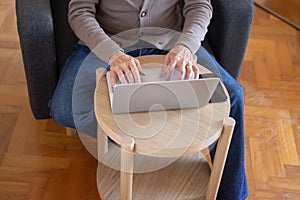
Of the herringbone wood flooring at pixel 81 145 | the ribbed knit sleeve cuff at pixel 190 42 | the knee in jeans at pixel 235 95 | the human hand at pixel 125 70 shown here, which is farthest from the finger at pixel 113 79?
the herringbone wood flooring at pixel 81 145

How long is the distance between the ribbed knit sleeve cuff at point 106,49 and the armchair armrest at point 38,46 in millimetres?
164

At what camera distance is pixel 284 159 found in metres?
1.64

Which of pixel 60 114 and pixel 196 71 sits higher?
pixel 196 71

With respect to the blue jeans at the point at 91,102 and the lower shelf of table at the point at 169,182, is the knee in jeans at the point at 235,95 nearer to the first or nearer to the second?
the blue jeans at the point at 91,102

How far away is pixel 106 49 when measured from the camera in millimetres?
1273

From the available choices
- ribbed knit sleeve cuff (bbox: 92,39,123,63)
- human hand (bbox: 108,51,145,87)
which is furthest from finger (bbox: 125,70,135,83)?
ribbed knit sleeve cuff (bbox: 92,39,123,63)

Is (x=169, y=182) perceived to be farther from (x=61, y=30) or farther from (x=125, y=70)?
(x=61, y=30)

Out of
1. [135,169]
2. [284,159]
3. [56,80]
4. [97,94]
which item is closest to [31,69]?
[56,80]

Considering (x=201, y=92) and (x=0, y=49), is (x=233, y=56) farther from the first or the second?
(x=0, y=49)

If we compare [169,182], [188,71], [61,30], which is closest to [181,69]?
[188,71]

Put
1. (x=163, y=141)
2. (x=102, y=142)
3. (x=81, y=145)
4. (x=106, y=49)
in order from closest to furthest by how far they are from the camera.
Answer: (x=163, y=141)
(x=106, y=49)
(x=102, y=142)
(x=81, y=145)

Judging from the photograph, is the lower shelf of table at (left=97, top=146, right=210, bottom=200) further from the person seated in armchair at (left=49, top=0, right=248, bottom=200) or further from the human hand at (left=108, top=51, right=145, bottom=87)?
the human hand at (left=108, top=51, right=145, bottom=87)

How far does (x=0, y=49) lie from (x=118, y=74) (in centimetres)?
103

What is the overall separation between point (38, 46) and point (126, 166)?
48 centimetres
